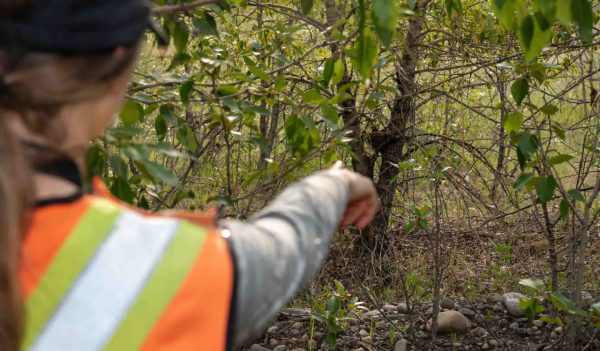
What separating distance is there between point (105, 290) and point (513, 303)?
11.7 feet

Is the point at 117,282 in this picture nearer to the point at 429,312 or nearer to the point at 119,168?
the point at 119,168

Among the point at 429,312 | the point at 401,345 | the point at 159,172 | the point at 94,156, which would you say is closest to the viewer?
the point at 159,172

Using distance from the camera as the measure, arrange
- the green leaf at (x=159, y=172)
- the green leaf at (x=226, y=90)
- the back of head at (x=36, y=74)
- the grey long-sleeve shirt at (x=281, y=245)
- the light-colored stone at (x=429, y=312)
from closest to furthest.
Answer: the back of head at (x=36, y=74), the grey long-sleeve shirt at (x=281, y=245), the green leaf at (x=159, y=172), the green leaf at (x=226, y=90), the light-colored stone at (x=429, y=312)

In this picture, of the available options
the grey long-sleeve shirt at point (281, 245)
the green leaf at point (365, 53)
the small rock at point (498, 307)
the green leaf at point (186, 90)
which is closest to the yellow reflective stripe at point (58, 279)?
the grey long-sleeve shirt at point (281, 245)

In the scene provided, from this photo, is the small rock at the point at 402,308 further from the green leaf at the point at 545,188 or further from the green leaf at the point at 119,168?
the green leaf at the point at 119,168

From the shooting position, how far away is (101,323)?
1006 mm

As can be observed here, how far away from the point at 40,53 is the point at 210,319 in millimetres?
360

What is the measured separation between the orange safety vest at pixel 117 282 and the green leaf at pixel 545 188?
1.73 meters

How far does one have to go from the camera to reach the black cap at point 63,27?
103cm

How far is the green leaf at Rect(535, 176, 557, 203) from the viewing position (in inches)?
104

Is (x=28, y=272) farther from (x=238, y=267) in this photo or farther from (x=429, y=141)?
(x=429, y=141)

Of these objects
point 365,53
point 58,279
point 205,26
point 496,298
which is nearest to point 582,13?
point 365,53

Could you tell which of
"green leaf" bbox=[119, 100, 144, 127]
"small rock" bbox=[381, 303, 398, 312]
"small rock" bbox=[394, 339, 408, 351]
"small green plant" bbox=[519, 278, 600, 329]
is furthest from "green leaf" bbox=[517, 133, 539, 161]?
"small rock" bbox=[381, 303, 398, 312]

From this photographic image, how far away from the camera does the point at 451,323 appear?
13.7 ft
